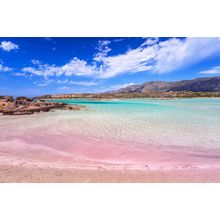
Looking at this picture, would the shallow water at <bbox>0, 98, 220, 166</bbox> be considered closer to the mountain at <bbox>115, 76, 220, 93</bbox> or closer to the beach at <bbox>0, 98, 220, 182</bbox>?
the beach at <bbox>0, 98, 220, 182</bbox>

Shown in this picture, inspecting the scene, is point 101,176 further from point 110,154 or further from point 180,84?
point 180,84

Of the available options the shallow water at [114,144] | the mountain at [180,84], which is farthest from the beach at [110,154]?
the mountain at [180,84]

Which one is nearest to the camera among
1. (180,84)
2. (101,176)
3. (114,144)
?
(101,176)

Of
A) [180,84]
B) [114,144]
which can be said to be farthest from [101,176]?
[180,84]

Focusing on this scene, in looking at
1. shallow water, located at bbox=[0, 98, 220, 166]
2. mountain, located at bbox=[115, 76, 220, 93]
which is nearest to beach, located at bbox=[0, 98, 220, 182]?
shallow water, located at bbox=[0, 98, 220, 166]

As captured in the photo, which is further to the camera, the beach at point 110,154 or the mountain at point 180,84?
the mountain at point 180,84

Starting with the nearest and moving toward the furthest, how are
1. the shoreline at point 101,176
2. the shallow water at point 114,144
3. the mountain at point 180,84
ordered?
1. the shoreline at point 101,176
2. the shallow water at point 114,144
3. the mountain at point 180,84

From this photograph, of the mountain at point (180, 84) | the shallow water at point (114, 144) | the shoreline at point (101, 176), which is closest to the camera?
A: the shoreline at point (101, 176)

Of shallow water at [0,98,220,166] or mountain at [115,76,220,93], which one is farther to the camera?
mountain at [115,76,220,93]

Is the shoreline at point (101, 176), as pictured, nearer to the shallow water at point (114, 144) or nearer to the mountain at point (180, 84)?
the shallow water at point (114, 144)
